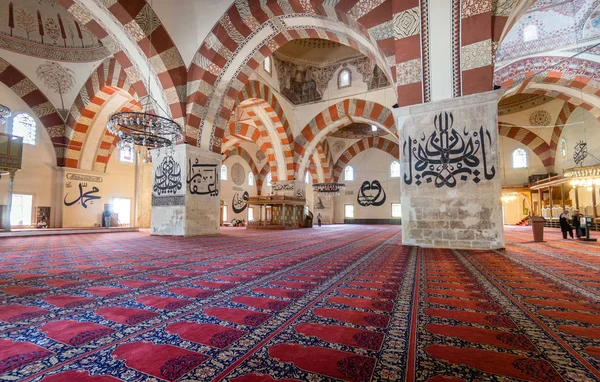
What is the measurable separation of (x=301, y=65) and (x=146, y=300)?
11.0 meters

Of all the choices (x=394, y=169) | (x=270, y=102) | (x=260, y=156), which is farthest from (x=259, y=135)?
(x=394, y=169)

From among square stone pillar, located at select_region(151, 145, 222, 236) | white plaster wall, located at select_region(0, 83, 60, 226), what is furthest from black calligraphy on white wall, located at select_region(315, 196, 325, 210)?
white plaster wall, located at select_region(0, 83, 60, 226)

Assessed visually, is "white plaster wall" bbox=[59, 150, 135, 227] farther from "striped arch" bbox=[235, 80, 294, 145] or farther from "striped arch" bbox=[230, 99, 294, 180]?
"striped arch" bbox=[235, 80, 294, 145]

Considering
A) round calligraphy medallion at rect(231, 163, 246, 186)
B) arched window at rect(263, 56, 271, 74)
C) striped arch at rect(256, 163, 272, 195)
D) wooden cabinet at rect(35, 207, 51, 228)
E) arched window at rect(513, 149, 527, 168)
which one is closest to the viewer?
wooden cabinet at rect(35, 207, 51, 228)

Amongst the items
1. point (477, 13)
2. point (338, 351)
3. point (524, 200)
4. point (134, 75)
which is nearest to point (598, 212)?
point (524, 200)

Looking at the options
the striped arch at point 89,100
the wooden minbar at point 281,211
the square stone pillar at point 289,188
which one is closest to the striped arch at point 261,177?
the square stone pillar at point 289,188

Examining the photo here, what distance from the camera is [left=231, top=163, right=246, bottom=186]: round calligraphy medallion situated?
1517 centimetres

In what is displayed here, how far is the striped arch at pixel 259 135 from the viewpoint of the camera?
35.4 feet

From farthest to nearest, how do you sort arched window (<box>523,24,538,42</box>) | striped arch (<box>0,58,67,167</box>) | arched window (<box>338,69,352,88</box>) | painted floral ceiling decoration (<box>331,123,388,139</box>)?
painted floral ceiling decoration (<box>331,123,388,139</box>)
arched window (<box>338,69,352,88</box>)
striped arch (<box>0,58,67,167</box>)
arched window (<box>523,24,538,42</box>)

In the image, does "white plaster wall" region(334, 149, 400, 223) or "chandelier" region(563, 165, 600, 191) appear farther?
"white plaster wall" region(334, 149, 400, 223)

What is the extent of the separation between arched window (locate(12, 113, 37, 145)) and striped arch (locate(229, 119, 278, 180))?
6.06 m

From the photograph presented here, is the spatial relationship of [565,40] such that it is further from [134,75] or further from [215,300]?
[134,75]

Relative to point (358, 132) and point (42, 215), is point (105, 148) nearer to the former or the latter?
point (42, 215)

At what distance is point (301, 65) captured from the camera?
1109cm
